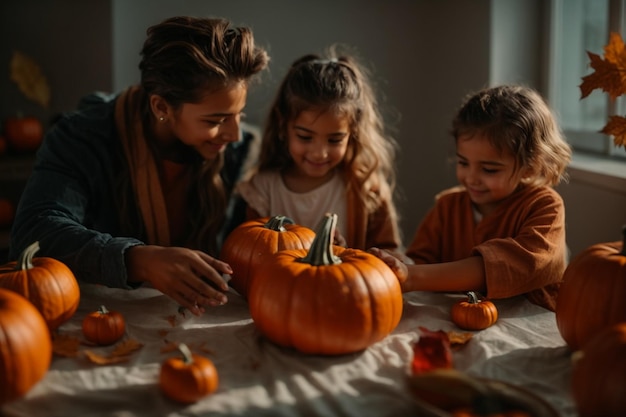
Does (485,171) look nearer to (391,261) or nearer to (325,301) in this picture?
(391,261)

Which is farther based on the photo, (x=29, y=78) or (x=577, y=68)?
(x=29, y=78)

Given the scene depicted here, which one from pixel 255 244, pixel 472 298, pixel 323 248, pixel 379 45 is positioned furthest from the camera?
pixel 379 45

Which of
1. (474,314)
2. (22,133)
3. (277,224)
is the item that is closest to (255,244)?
(277,224)

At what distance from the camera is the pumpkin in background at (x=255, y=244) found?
1.44m

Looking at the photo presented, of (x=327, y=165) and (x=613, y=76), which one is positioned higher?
(x=613, y=76)

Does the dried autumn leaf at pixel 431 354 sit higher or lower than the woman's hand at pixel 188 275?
lower

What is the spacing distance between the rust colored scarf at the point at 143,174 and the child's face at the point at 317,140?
1.32ft

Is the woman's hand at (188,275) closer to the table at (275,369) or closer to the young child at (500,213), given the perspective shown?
the table at (275,369)

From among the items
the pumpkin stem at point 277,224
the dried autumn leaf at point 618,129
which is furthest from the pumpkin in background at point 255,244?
the dried autumn leaf at point 618,129

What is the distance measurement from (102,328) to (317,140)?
32.9 inches

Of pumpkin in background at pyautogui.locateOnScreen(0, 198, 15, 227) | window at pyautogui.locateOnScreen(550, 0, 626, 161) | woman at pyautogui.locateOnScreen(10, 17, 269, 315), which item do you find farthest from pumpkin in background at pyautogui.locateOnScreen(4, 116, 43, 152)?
window at pyautogui.locateOnScreen(550, 0, 626, 161)

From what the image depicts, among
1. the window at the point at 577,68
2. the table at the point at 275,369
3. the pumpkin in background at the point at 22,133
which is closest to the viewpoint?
the table at the point at 275,369

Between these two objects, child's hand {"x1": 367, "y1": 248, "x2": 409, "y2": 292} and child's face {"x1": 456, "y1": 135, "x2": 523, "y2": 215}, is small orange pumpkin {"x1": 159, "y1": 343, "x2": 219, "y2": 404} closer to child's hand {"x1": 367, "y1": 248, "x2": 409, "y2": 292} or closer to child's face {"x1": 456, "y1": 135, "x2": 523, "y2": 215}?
child's hand {"x1": 367, "y1": 248, "x2": 409, "y2": 292}

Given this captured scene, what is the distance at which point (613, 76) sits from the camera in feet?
4.31
